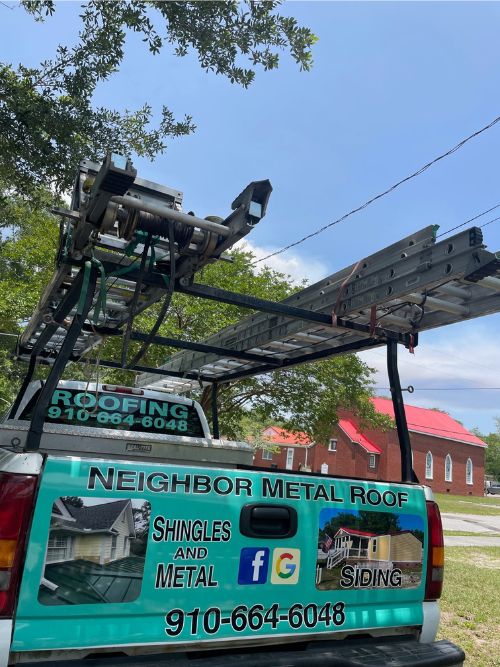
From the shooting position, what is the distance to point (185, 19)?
6.18m

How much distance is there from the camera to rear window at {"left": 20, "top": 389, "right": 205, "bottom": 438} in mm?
5102

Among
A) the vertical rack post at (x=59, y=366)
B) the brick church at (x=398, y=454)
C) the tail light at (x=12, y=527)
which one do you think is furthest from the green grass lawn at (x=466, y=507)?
the tail light at (x=12, y=527)

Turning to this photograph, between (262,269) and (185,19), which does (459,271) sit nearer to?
(185,19)

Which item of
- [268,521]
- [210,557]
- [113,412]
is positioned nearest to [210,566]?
[210,557]

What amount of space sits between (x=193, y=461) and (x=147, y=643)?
1915mm

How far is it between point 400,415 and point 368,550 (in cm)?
110

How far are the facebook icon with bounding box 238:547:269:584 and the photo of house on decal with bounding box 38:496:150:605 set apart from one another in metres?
0.49

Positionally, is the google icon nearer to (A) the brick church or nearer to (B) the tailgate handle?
(B) the tailgate handle

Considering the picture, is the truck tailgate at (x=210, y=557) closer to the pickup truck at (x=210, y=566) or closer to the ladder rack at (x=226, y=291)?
the pickup truck at (x=210, y=566)

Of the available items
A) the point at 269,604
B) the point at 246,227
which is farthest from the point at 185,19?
the point at 269,604

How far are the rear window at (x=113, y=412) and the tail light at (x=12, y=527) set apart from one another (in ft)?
8.88

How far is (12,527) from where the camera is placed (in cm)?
222

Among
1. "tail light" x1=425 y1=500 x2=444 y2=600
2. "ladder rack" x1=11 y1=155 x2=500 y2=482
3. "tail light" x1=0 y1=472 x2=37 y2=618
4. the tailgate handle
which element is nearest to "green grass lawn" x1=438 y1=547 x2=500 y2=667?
"tail light" x1=425 y1=500 x2=444 y2=600

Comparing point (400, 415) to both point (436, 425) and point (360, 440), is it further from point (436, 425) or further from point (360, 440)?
point (436, 425)
